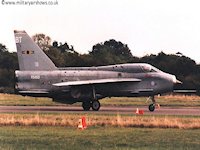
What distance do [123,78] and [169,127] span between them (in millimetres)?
17004

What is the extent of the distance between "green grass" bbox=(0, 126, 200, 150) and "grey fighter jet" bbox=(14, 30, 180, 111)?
16916 millimetres

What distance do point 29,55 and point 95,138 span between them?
893 inches

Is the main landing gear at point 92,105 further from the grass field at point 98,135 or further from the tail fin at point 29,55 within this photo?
the grass field at point 98,135

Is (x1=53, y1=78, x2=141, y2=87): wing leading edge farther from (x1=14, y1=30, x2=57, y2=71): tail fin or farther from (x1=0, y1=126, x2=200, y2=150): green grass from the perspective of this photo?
(x1=0, y1=126, x2=200, y2=150): green grass

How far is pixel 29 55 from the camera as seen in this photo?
40.8 meters

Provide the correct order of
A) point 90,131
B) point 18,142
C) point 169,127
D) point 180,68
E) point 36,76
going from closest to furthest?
point 18,142 < point 90,131 < point 169,127 < point 36,76 < point 180,68

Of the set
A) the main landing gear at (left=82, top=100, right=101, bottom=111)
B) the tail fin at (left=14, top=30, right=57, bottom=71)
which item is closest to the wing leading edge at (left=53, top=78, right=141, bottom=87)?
the main landing gear at (left=82, top=100, right=101, bottom=111)

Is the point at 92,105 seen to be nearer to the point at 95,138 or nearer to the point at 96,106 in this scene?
the point at 96,106

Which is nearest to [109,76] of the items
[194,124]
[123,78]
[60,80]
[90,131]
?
[123,78]

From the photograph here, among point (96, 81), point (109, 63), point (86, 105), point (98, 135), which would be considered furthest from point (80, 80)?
point (109, 63)

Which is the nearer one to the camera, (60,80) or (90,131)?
(90,131)

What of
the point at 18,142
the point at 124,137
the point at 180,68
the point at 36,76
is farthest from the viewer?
the point at 180,68

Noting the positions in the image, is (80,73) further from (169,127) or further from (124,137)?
(124,137)

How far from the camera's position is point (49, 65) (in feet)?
135
